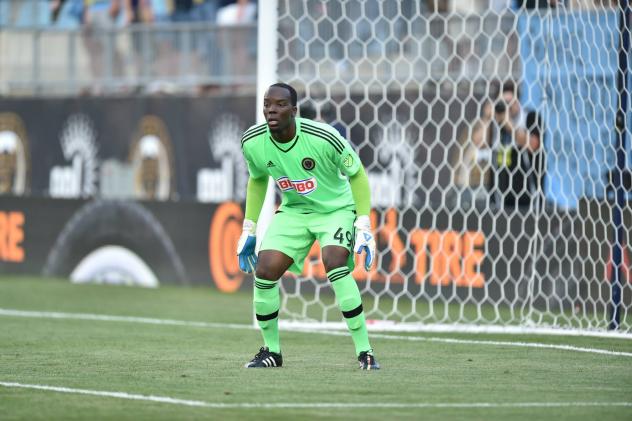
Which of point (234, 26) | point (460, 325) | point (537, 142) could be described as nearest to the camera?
point (460, 325)

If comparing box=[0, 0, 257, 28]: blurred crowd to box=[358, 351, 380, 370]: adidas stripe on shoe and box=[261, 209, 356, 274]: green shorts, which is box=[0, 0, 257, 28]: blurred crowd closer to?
box=[261, 209, 356, 274]: green shorts

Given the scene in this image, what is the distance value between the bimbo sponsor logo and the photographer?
427cm

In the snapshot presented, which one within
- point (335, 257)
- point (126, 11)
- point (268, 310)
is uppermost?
point (126, 11)

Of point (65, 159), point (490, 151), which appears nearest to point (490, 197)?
point (490, 151)

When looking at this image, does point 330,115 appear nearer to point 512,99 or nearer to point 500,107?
point 500,107

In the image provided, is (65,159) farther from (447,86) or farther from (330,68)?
(447,86)

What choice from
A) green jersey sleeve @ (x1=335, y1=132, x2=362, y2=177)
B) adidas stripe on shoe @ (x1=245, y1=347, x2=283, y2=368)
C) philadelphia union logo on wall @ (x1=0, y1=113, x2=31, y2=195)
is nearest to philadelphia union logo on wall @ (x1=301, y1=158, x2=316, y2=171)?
green jersey sleeve @ (x1=335, y1=132, x2=362, y2=177)

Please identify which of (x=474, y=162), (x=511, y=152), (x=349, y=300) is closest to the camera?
(x=349, y=300)

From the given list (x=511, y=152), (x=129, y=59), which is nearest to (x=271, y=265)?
(x=511, y=152)

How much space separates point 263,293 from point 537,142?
15.2ft

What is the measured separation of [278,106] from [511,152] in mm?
4751

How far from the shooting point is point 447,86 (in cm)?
1386

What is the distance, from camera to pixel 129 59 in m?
17.3

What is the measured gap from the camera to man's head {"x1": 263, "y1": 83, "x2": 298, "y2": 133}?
868 cm
